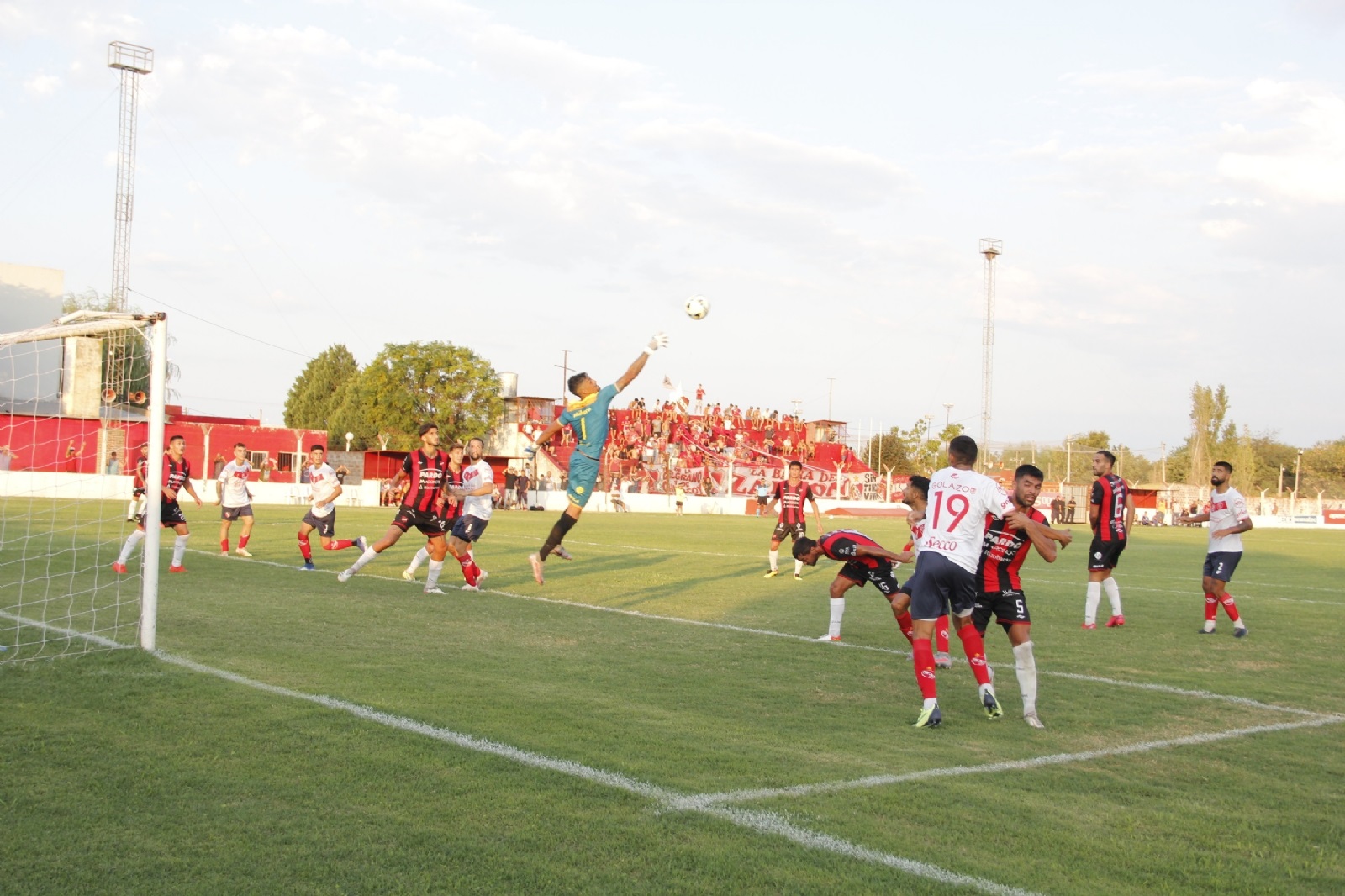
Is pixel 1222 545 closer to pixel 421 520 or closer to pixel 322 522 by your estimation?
pixel 421 520

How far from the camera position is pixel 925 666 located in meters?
7.17

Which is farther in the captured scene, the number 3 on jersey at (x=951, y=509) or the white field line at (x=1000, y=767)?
the number 3 on jersey at (x=951, y=509)

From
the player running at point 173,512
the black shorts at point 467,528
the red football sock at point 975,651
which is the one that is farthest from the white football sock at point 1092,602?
the player running at point 173,512

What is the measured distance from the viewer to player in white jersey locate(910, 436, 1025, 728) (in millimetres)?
7188

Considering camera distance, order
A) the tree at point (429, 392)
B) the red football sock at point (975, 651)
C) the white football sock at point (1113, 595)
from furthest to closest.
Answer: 1. the tree at point (429, 392)
2. the white football sock at point (1113, 595)
3. the red football sock at point (975, 651)

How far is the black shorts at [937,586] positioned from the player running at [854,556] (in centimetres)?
198

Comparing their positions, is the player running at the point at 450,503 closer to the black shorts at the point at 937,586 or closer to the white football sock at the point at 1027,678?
the black shorts at the point at 937,586

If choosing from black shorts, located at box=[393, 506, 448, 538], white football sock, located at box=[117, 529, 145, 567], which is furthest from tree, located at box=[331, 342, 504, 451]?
black shorts, located at box=[393, 506, 448, 538]

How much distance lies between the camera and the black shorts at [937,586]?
7.23m

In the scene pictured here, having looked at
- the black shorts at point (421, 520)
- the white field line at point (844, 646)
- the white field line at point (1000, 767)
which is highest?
the black shorts at point (421, 520)

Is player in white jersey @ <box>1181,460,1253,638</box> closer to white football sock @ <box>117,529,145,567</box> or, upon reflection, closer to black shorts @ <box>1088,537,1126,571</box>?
black shorts @ <box>1088,537,1126,571</box>

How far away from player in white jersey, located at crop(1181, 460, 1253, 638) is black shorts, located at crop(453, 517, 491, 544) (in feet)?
30.5

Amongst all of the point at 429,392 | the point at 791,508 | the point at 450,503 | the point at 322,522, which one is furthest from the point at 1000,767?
the point at 429,392

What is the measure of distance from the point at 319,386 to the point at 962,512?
98435mm
